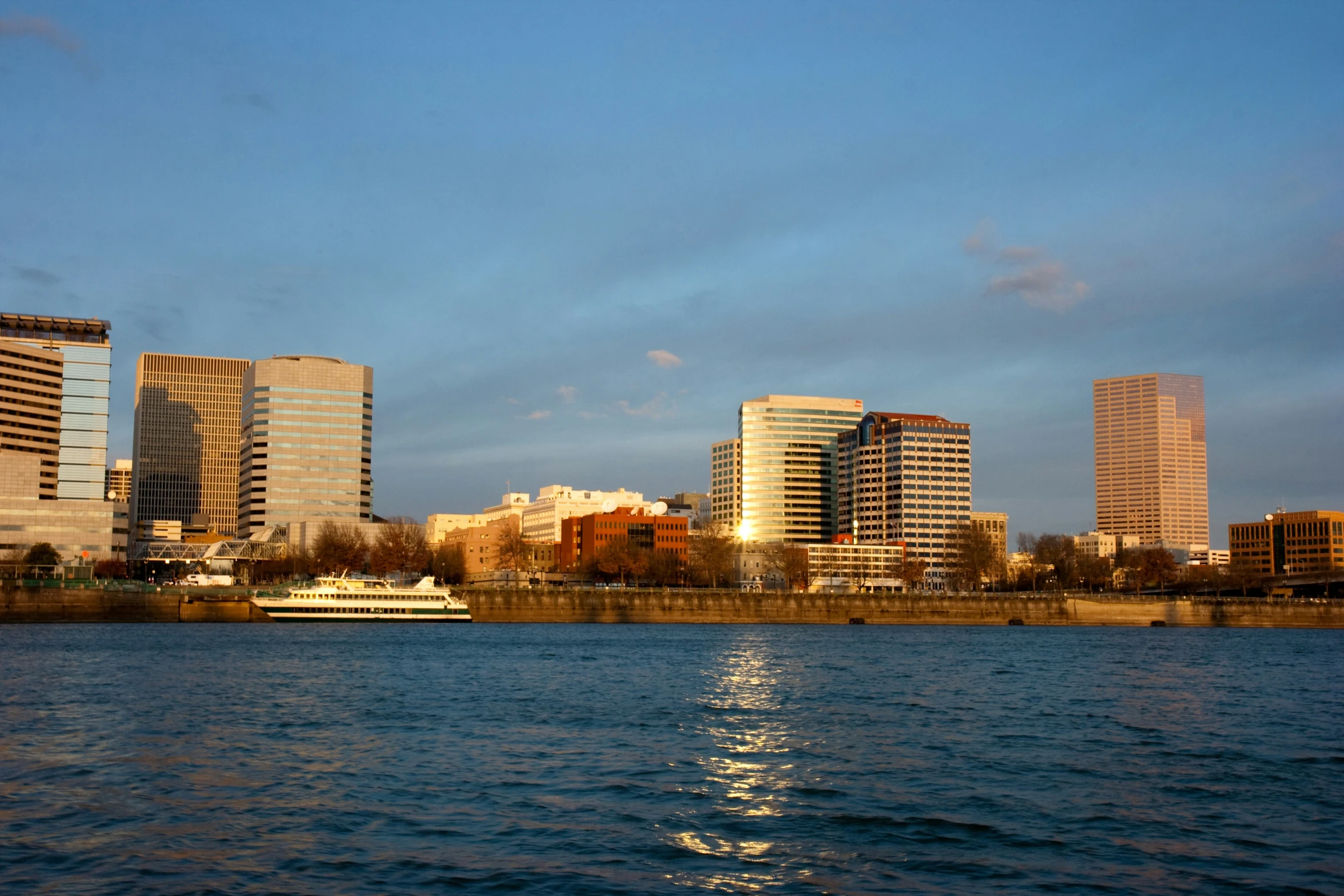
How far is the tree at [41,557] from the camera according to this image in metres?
179

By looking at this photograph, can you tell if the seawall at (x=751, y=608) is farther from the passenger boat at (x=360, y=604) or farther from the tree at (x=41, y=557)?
the tree at (x=41, y=557)

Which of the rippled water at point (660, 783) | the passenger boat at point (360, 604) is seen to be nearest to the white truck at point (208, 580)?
the passenger boat at point (360, 604)

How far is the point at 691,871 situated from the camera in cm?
2119

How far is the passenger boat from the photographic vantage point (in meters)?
137

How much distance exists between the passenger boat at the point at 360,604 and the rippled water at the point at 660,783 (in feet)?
239

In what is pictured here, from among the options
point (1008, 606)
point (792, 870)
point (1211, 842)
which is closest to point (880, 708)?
point (1211, 842)

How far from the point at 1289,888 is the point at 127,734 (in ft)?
107

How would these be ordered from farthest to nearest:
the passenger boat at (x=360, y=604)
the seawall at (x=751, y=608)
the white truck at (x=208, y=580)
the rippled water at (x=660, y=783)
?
the white truck at (x=208, y=580) → the passenger boat at (x=360, y=604) → the seawall at (x=751, y=608) → the rippled water at (x=660, y=783)

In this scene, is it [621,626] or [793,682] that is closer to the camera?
[793,682]

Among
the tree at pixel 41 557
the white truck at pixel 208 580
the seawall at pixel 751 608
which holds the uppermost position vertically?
the tree at pixel 41 557

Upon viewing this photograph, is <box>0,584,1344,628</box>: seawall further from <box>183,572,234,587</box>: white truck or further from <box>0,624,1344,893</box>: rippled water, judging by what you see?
<box>0,624,1344,893</box>: rippled water

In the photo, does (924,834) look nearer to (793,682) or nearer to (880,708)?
(880,708)

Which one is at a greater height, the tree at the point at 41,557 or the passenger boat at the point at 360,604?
the tree at the point at 41,557

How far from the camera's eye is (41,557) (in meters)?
182
